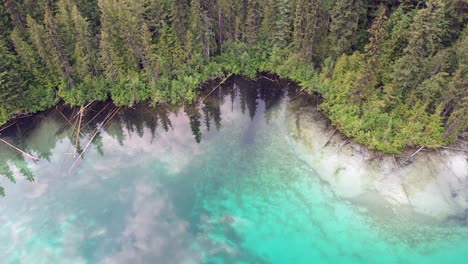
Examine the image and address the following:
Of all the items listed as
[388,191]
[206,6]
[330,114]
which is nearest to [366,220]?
[388,191]

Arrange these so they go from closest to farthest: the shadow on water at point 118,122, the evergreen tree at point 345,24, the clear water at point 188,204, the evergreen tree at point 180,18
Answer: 1. the clear water at point 188,204
2. the evergreen tree at point 345,24
3. the shadow on water at point 118,122
4. the evergreen tree at point 180,18

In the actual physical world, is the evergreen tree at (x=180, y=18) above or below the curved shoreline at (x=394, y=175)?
above

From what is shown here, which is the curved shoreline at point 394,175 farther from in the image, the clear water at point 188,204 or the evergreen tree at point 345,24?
the evergreen tree at point 345,24

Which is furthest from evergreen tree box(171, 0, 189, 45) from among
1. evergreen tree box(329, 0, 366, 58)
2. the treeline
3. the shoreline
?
evergreen tree box(329, 0, 366, 58)

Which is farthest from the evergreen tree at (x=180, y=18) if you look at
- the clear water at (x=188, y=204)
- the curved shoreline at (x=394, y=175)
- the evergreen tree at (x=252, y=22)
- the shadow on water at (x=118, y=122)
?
the curved shoreline at (x=394, y=175)

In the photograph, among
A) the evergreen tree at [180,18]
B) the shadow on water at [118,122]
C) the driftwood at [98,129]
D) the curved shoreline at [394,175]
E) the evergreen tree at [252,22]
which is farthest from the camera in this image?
the evergreen tree at [252,22]

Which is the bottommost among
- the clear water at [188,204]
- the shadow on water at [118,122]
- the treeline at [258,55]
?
the clear water at [188,204]
